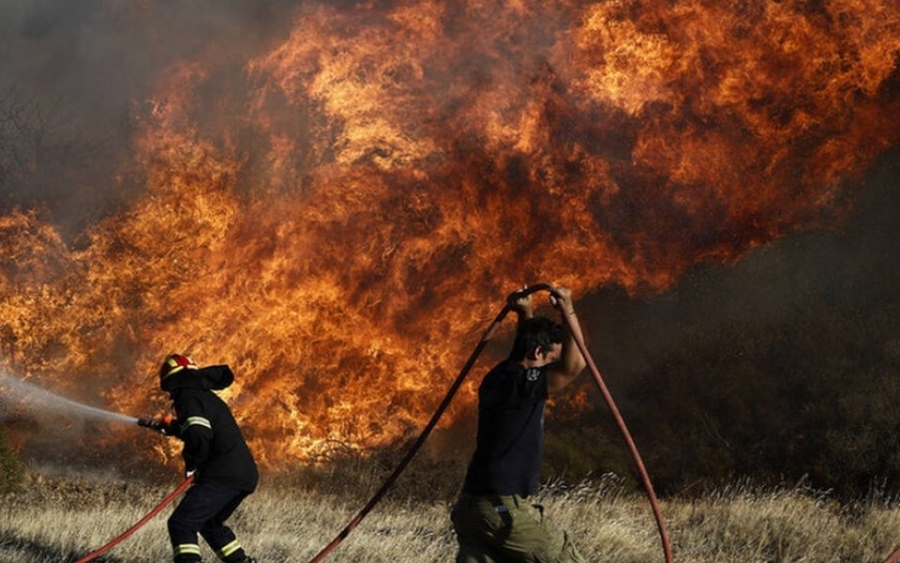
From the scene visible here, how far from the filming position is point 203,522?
22.6ft

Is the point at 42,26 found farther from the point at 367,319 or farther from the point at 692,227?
the point at 692,227

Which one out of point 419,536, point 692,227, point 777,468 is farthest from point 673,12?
point 419,536

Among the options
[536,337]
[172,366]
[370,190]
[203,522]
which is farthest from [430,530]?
[370,190]

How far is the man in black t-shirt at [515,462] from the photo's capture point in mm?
5289

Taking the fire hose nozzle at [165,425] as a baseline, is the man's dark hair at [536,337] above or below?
above

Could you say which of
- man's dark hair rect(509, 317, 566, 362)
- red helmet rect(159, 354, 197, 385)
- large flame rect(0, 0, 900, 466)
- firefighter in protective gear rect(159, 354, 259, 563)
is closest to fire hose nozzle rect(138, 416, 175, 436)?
firefighter in protective gear rect(159, 354, 259, 563)

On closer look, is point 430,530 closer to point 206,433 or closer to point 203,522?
point 203,522

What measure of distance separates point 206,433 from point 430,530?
149 inches

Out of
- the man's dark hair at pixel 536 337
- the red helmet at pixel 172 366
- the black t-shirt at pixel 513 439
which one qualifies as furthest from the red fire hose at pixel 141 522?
the man's dark hair at pixel 536 337

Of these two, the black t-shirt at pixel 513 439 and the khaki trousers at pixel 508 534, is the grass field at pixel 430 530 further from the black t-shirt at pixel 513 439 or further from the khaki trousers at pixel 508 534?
the black t-shirt at pixel 513 439

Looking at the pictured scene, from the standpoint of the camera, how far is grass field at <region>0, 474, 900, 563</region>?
28.5 feet

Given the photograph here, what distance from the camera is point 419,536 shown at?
9523 mm

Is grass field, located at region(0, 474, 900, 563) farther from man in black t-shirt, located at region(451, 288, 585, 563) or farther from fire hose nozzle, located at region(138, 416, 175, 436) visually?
man in black t-shirt, located at region(451, 288, 585, 563)

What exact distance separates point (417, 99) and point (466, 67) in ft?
3.92
